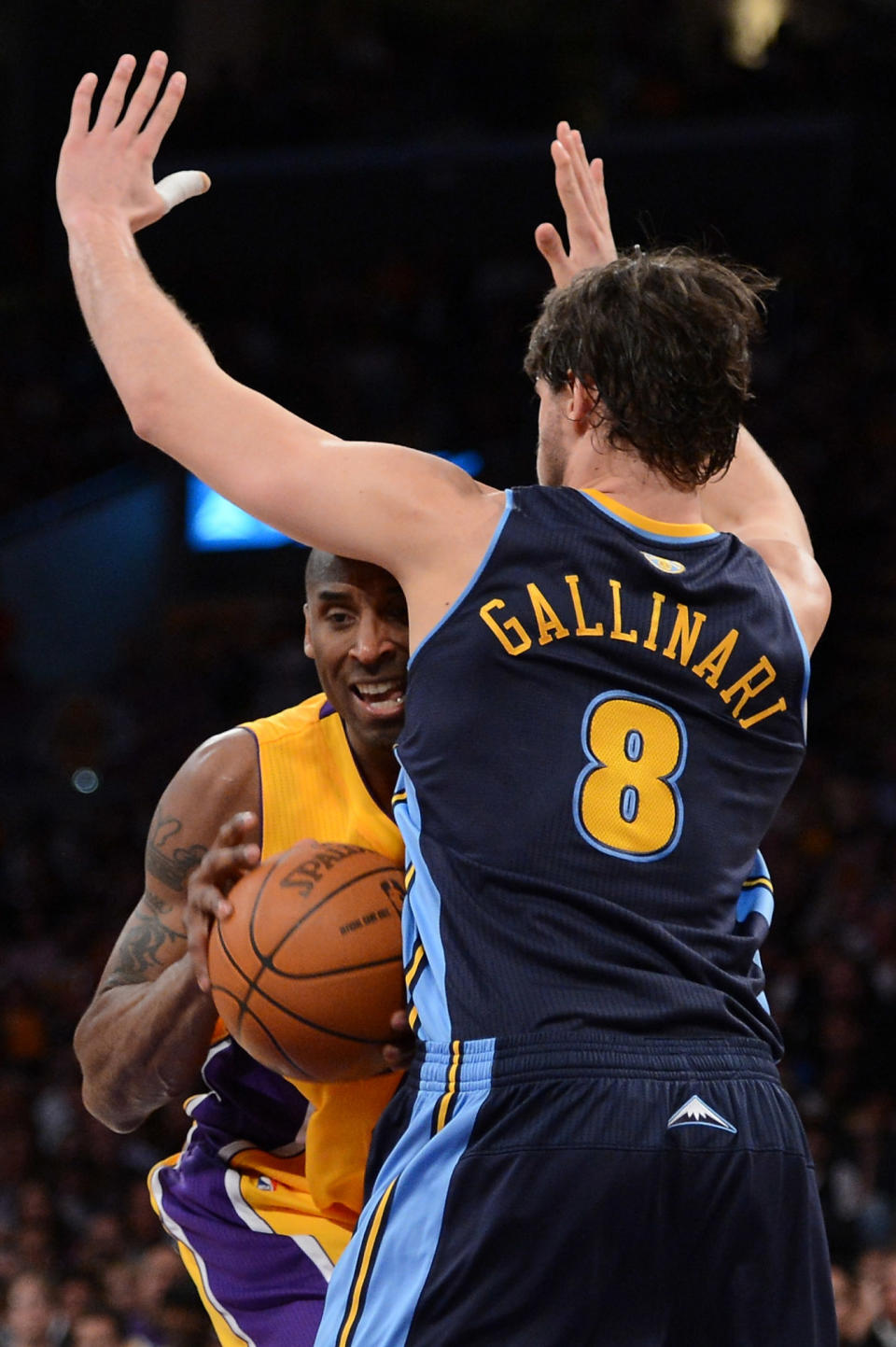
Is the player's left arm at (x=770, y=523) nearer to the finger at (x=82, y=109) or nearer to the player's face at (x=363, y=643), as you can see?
the player's face at (x=363, y=643)

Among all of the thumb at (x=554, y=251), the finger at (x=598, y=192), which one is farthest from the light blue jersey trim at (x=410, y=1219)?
the finger at (x=598, y=192)

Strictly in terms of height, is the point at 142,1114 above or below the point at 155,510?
below

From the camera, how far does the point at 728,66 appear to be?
14.8 meters

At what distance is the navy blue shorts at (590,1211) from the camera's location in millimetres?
2201

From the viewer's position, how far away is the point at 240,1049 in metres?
3.32

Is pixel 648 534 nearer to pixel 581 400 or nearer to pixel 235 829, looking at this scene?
pixel 581 400

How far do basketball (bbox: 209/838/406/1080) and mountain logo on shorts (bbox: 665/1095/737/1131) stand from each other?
55 cm

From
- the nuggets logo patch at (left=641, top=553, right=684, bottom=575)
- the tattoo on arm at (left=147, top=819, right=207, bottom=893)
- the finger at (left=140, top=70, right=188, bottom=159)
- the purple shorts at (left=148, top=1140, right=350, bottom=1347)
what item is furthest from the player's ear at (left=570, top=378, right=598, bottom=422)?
the purple shorts at (left=148, top=1140, right=350, bottom=1347)

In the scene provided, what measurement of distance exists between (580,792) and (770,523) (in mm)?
921

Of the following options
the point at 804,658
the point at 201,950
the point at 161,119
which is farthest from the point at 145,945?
the point at 161,119

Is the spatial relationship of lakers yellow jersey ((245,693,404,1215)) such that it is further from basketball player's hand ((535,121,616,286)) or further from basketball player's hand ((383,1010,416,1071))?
basketball player's hand ((535,121,616,286))

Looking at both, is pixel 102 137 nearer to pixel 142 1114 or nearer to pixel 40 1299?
pixel 142 1114

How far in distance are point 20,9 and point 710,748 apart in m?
16.7

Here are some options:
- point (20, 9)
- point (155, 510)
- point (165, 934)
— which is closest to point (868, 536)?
point (155, 510)
